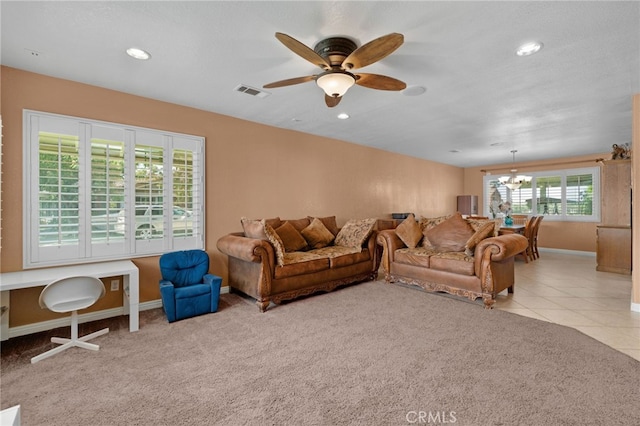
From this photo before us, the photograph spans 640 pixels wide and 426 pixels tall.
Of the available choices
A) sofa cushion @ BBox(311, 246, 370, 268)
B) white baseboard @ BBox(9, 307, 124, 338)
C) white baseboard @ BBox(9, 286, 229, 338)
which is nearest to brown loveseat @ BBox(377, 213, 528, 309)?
sofa cushion @ BBox(311, 246, 370, 268)

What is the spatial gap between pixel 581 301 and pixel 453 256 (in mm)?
1609

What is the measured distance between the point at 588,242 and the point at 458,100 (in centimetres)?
645

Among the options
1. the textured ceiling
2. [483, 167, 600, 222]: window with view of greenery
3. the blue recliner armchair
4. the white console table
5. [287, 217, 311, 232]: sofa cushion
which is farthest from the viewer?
[483, 167, 600, 222]: window with view of greenery

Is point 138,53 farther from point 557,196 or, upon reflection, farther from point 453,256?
point 557,196

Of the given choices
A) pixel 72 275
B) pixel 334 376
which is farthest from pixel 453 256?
pixel 72 275

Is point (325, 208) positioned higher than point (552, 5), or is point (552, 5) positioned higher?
point (552, 5)

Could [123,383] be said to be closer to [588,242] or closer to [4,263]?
[4,263]

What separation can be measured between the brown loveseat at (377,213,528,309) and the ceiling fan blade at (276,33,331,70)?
2863mm

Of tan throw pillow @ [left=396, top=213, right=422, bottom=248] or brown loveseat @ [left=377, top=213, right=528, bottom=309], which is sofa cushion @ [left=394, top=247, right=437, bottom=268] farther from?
tan throw pillow @ [left=396, top=213, right=422, bottom=248]

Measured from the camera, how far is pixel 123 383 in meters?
1.98

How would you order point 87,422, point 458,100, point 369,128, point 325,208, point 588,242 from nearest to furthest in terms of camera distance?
point 87,422 → point 458,100 → point 369,128 → point 325,208 → point 588,242

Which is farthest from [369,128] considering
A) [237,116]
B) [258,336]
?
[258,336]

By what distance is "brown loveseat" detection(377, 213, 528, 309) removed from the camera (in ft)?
11.4

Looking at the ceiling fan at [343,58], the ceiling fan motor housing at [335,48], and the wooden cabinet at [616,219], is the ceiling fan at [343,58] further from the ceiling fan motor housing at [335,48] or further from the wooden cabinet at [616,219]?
the wooden cabinet at [616,219]
